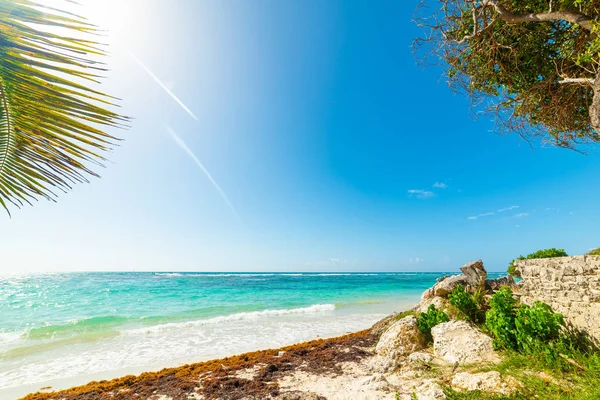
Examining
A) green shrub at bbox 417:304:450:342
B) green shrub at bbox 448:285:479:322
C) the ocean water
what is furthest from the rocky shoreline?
the ocean water

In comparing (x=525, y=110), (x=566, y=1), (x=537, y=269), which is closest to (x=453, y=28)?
(x=566, y=1)

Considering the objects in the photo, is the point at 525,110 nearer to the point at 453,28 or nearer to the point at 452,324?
the point at 453,28

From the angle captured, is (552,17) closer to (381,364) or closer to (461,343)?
(461,343)

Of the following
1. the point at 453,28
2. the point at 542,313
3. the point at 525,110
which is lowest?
the point at 542,313

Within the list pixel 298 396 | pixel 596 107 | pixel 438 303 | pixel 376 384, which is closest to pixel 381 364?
pixel 376 384

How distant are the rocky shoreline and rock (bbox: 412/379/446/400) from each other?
0.02 meters

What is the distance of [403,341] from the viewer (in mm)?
7906

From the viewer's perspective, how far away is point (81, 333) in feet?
47.0

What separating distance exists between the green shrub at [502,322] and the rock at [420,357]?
1460 millimetres

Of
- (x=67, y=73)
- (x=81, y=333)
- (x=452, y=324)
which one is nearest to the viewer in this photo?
(x=67, y=73)

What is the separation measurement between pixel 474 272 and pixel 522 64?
786 centimetres

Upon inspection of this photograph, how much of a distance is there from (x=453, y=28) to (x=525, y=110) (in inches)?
94.1

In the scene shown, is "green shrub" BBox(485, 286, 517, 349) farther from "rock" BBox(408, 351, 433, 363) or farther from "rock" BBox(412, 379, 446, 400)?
"rock" BBox(412, 379, 446, 400)

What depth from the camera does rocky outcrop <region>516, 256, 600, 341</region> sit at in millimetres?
5086
